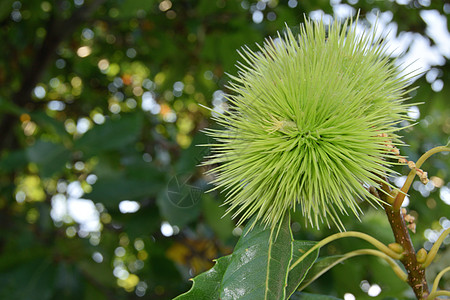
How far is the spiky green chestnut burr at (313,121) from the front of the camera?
Result: 65 cm

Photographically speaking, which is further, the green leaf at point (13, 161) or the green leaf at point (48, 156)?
the green leaf at point (13, 161)

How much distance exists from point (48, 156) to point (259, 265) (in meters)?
1.23

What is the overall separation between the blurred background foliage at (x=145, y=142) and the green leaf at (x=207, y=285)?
0.70 feet

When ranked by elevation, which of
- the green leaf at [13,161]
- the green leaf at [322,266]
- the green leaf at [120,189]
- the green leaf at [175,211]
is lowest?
the green leaf at [13,161]

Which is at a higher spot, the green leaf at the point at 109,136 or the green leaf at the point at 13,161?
the green leaf at the point at 109,136

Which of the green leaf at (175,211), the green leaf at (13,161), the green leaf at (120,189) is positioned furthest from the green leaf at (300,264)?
the green leaf at (13,161)

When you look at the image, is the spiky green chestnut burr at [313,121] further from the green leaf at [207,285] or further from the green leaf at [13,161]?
the green leaf at [13,161]

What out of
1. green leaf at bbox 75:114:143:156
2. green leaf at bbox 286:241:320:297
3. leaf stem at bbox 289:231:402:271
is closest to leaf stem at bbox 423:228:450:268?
leaf stem at bbox 289:231:402:271

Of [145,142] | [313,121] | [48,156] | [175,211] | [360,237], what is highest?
[313,121]

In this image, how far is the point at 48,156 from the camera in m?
1.67

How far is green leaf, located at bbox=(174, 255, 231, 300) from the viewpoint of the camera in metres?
0.72

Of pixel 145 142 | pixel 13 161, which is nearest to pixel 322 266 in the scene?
pixel 13 161

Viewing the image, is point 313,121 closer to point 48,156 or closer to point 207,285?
point 207,285

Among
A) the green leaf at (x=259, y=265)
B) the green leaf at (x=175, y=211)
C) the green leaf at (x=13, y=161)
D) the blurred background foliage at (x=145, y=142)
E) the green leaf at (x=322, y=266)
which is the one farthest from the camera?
the green leaf at (x=13, y=161)
